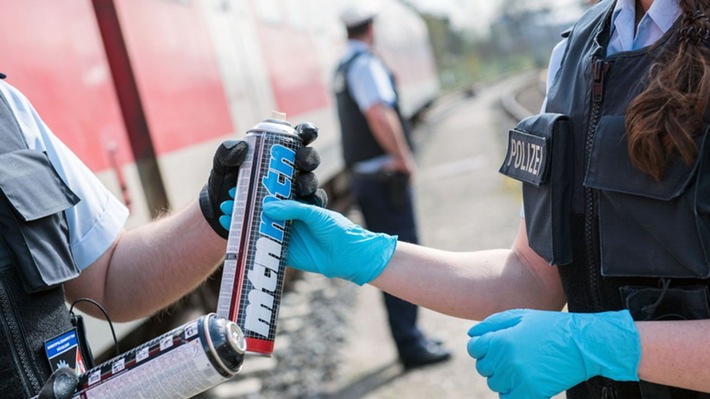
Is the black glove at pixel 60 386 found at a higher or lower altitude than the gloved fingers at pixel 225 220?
lower

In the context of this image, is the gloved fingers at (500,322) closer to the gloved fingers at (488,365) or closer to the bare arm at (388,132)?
the gloved fingers at (488,365)

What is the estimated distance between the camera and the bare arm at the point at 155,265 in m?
2.03

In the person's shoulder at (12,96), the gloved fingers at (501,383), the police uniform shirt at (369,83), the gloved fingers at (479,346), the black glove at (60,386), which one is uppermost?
the person's shoulder at (12,96)

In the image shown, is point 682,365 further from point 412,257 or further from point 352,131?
point 352,131

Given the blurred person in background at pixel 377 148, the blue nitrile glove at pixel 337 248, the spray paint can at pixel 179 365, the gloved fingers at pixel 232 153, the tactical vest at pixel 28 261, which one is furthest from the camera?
the blurred person in background at pixel 377 148

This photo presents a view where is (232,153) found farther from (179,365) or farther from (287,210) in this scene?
(179,365)

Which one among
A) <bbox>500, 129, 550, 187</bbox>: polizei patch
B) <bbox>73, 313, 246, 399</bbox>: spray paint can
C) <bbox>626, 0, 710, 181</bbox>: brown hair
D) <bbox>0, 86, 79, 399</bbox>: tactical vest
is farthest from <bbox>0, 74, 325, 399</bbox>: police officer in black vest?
<bbox>626, 0, 710, 181</bbox>: brown hair

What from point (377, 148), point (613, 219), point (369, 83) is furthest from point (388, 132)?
point (613, 219)

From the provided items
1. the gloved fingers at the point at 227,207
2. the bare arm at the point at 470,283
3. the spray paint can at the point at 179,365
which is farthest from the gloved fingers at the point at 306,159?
the spray paint can at the point at 179,365

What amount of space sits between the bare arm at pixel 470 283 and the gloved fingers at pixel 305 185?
274mm

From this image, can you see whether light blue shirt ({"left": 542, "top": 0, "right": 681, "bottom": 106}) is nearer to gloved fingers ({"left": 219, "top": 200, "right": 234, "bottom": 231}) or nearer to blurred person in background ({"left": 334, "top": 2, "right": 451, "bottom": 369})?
gloved fingers ({"left": 219, "top": 200, "right": 234, "bottom": 231})

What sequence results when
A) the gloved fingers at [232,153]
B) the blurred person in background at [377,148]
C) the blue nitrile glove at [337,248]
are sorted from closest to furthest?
the gloved fingers at [232,153] → the blue nitrile glove at [337,248] → the blurred person in background at [377,148]

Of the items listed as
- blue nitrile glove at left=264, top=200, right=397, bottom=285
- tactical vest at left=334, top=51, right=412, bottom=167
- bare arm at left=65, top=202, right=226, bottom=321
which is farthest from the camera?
tactical vest at left=334, top=51, right=412, bottom=167

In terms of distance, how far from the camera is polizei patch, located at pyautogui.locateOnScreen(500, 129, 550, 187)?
1.65 metres
